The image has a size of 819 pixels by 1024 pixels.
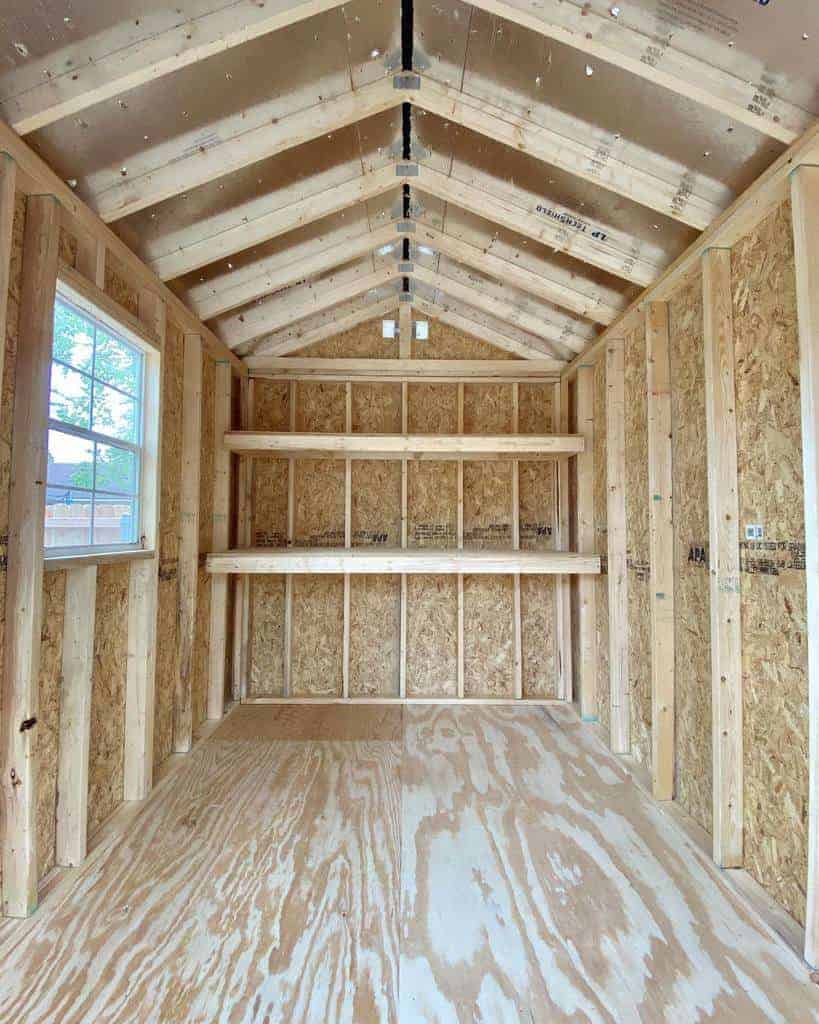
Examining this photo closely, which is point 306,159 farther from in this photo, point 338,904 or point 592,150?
point 338,904

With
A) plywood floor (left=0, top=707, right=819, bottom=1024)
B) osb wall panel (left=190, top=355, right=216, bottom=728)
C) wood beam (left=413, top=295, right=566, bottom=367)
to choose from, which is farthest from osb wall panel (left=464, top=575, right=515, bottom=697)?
osb wall panel (left=190, top=355, right=216, bottom=728)

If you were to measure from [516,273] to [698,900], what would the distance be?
11.5 feet

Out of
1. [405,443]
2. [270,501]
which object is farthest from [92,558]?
[270,501]

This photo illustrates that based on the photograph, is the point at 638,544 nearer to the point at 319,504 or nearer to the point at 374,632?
the point at 374,632

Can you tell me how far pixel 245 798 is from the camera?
2.97 meters

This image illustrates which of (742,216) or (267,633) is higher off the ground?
(742,216)

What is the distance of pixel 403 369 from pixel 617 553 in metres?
2.46

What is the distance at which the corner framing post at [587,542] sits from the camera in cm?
417

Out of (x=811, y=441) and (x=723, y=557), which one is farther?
(x=723, y=557)

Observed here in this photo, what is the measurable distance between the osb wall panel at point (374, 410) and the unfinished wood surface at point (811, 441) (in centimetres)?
337

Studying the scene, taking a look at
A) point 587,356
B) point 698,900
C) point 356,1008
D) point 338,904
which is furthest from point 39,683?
point 587,356

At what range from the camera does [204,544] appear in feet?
13.4

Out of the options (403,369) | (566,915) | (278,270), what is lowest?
(566,915)

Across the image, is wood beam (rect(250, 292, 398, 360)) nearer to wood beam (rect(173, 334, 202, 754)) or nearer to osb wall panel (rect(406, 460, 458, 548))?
wood beam (rect(173, 334, 202, 754))
